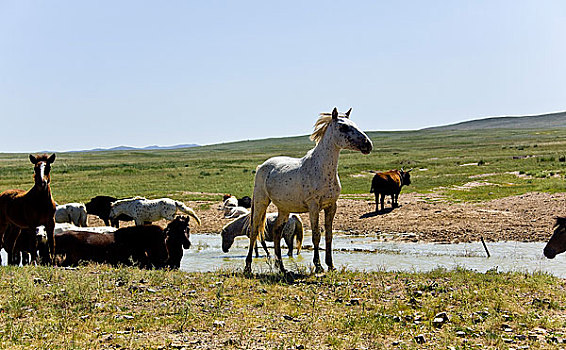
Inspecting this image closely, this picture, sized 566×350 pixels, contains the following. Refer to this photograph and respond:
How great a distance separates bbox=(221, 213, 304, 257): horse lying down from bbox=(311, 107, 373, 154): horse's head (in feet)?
19.8

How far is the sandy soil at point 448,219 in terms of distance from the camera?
19.2 metres

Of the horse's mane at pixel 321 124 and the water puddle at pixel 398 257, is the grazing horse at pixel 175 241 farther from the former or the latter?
the horse's mane at pixel 321 124

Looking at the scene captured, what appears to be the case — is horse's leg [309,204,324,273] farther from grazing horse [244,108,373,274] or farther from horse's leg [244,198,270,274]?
horse's leg [244,198,270,274]

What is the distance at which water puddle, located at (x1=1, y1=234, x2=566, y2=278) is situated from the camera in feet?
44.7

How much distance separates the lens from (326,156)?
10828mm

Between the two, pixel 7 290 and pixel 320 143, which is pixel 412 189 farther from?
pixel 7 290

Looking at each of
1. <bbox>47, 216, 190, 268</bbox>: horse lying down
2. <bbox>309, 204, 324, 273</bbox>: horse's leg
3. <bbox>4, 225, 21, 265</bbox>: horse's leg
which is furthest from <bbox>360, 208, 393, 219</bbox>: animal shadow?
<bbox>4, 225, 21, 265</bbox>: horse's leg

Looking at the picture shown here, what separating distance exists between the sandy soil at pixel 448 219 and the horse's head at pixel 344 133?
914 centimetres

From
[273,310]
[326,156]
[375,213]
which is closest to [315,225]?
[326,156]

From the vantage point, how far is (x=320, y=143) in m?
11.1

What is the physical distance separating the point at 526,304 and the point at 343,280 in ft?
9.55

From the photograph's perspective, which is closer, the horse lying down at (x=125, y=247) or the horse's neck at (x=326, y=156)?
the horse's neck at (x=326, y=156)

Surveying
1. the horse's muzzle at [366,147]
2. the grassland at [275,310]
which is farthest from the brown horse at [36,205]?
the horse's muzzle at [366,147]

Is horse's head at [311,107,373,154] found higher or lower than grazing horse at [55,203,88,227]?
higher
